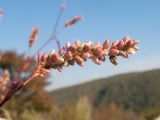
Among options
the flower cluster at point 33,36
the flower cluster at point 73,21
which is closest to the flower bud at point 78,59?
the flower cluster at point 33,36

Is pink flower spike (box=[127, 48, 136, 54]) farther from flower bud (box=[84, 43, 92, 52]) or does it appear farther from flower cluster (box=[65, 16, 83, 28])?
flower cluster (box=[65, 16, 83, 28])

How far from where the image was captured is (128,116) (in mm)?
85500

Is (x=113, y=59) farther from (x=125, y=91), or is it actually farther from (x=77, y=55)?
(x=125, y=91)

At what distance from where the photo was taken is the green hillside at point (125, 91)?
142 m

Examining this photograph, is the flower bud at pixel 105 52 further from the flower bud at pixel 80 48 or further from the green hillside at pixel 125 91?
the green hillside at pixel 125 91

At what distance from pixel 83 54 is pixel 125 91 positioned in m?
153

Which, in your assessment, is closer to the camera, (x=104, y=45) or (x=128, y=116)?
(x=104, y=45)

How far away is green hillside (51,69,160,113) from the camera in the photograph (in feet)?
468

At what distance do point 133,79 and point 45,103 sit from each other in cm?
10128

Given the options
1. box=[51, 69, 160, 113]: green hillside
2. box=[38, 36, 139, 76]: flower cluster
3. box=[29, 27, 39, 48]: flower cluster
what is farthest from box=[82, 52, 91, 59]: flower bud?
box=[51, 69, 160, 113]: green hillside

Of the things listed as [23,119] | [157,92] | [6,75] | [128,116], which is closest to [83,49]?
[6,75]

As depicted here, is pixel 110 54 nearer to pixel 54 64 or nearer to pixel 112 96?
pixel 54 64

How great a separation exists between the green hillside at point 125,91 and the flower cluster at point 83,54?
5182 inches

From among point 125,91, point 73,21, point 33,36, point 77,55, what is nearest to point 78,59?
point 77,55
